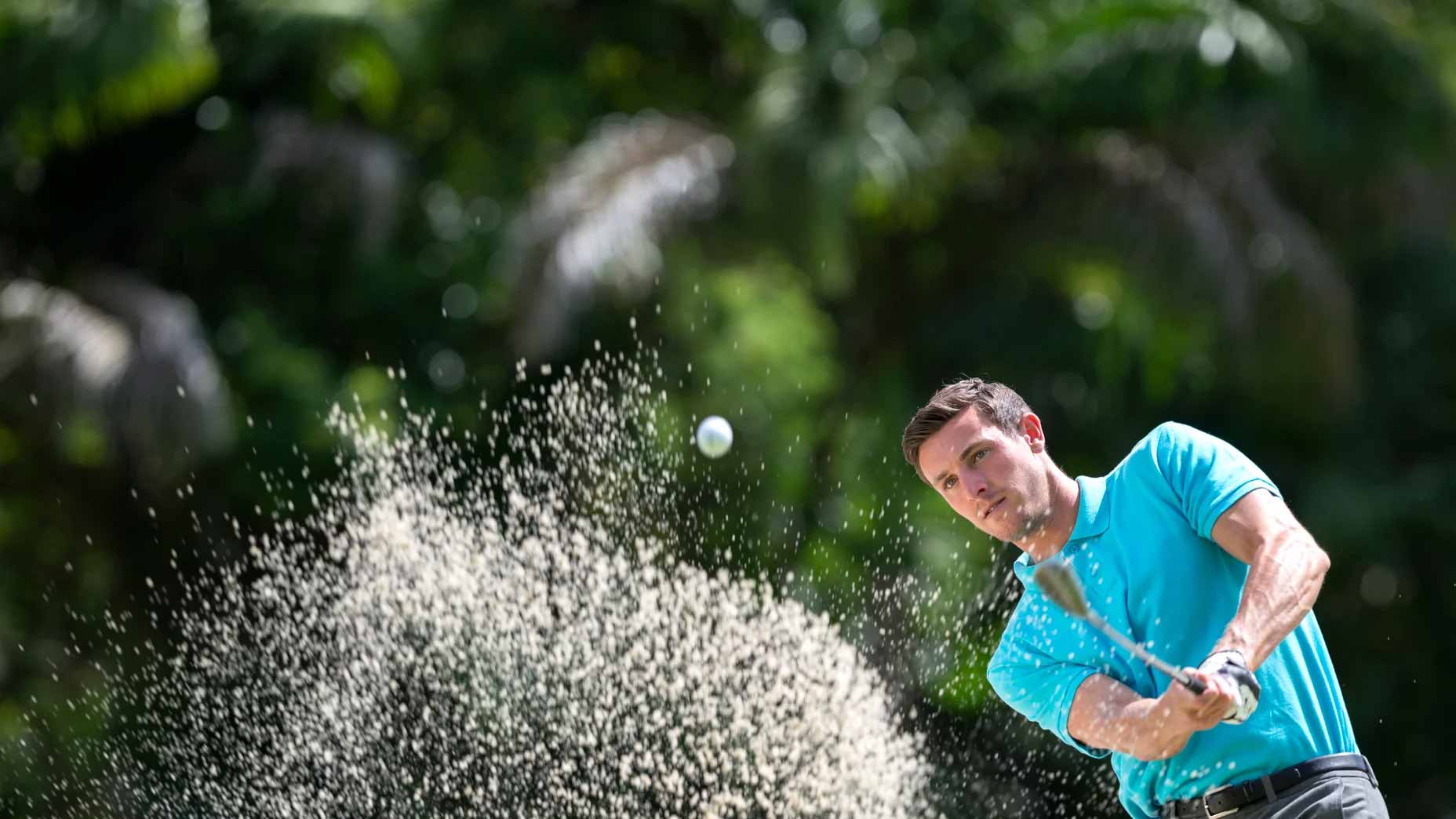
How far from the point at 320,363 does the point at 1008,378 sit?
4412mm

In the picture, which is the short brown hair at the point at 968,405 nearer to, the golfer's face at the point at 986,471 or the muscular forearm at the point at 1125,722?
the golfer's face at the point at 986,471

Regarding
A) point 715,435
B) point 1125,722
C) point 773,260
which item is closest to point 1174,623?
point 1125,722

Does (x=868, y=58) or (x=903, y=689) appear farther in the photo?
(x=868, y=58)

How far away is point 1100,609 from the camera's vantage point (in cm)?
282

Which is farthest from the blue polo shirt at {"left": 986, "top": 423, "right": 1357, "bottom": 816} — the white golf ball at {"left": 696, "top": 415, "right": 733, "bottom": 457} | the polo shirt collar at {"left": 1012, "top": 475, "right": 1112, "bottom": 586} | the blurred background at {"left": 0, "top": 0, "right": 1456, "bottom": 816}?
the blurred background at {"left": 0, "top": 0, "right": 1456, "bottom": 816}

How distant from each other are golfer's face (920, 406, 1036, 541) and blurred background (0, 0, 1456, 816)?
17.4ft

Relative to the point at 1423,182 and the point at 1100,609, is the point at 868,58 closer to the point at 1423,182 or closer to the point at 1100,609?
the point at 1423,182

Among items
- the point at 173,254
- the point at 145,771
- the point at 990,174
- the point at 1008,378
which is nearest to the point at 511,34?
the point at 173,254

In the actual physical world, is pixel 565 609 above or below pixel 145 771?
above

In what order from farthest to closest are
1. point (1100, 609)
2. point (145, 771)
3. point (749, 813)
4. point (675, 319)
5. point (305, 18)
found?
point (305, 18) → point (675, 319) → point (145, 771) → point (749, 813) → point (1100, 609)

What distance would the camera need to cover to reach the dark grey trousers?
264 cm

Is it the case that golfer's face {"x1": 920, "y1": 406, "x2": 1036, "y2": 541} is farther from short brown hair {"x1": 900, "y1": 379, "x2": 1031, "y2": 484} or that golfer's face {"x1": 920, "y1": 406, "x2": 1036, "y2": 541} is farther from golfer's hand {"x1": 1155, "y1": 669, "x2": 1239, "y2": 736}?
golfer's hand {"x1": 1155, "y1": 669, "x2": 1239, "y2": 736}

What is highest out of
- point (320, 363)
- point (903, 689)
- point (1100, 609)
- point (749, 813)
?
point (1100, 609)

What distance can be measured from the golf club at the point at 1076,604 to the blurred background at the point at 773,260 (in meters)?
5.56
